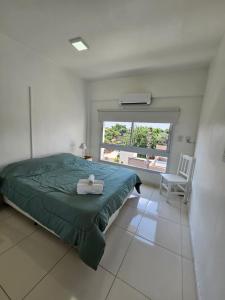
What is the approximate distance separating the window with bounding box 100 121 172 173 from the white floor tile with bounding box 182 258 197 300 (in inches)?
83.8

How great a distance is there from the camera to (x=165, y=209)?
2.52 meters

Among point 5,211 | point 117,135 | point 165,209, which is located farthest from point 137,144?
point 5,211

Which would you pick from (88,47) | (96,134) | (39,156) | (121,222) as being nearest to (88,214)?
(121,222)

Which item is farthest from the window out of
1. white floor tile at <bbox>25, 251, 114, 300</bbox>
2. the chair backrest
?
white floor tile at <bbox>25, 251, 114, 300</bbox>

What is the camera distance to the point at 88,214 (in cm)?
137

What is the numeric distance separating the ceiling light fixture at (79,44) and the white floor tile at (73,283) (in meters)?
2.82

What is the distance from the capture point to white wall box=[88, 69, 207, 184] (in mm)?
2900

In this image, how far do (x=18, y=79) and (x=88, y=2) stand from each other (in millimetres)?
1653

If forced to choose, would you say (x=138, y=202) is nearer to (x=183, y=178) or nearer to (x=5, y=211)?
(x=183, y=178)

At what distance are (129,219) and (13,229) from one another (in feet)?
5.30

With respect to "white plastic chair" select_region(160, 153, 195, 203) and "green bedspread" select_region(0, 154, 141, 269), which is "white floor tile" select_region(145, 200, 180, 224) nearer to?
"white plastic chair" select_region(160, 153, 195, 203)

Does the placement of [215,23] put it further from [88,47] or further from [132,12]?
[88,47]

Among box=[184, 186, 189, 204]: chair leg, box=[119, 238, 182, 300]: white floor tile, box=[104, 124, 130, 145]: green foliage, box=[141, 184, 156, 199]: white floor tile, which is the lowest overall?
box=[119, 238, 182, 300]: white floor tile

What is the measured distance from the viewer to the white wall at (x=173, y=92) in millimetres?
2900
